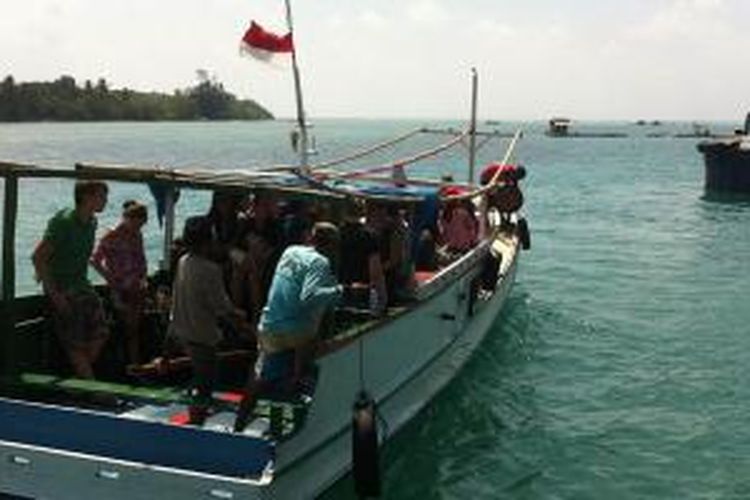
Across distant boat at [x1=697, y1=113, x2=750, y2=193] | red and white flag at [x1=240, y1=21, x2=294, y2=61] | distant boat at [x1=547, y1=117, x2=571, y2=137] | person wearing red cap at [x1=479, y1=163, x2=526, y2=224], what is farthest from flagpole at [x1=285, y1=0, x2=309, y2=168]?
distant boat at [x1=547, y1=117, x2=571, y2=137]

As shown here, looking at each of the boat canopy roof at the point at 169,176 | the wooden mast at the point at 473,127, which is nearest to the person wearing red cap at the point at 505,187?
the wooden mast at the point at 473,127

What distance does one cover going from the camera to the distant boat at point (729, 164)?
50.5m

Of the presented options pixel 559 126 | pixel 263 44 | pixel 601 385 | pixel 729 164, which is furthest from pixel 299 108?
pixel 559 126

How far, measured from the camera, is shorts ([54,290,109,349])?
10023 mm

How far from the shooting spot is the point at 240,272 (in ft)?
35.5

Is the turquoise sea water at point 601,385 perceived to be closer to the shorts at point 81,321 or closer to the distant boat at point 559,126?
the shorts at point 81,321

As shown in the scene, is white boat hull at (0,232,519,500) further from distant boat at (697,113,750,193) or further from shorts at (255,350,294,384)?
distant boat at (697,113,750,193)

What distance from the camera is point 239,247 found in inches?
447

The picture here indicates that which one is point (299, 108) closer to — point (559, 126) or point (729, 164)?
point (729, 164)

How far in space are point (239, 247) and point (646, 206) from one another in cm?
3815

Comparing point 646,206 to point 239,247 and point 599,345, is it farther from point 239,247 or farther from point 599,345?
point 239,247

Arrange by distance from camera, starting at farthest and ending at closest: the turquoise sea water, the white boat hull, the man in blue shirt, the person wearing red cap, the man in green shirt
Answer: the person wearing red cap < the turquoise sea water < the man in green shirt < the man in blue shirt < the white boat hull

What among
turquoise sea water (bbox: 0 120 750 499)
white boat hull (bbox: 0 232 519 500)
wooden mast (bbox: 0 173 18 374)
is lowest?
turquoise sea water (bbox: 0 120 750 499)

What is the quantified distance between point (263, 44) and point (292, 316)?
5649mm
